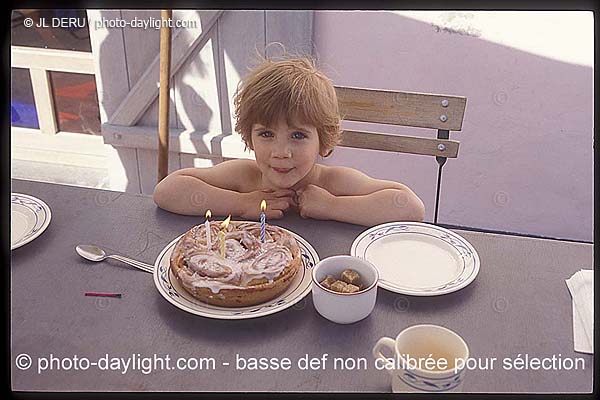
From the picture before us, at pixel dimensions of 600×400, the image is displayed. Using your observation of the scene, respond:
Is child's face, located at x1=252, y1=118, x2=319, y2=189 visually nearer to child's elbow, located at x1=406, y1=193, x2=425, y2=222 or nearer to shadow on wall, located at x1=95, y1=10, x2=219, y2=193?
child's elbow, located at x1=406, y1=193, x2=425, y2=222

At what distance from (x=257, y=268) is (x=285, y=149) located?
0.19 metres

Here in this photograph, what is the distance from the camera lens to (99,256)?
24.8 inches

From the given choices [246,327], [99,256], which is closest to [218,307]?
[246,327]

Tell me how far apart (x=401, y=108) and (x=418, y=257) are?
0.29 meters

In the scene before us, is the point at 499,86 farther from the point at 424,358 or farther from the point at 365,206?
the point at 424,358

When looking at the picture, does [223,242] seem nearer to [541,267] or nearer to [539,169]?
[541,267]

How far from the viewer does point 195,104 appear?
125cm

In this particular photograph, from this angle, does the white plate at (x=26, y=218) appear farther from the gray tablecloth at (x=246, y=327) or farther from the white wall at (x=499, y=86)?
the white wall at (x=499, y=86)

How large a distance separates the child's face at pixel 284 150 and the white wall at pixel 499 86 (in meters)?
0.49

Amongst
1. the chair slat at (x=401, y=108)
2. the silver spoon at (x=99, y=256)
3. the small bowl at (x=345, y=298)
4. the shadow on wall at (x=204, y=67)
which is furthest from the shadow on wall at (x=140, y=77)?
the small bowl at (x=345, y=298)

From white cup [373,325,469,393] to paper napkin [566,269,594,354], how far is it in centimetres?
13

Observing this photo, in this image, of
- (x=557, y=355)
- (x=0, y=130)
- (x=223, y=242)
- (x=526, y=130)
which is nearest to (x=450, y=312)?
(x=557, y=355)

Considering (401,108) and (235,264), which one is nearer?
(235,264)

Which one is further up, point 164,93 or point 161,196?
point 164,93
